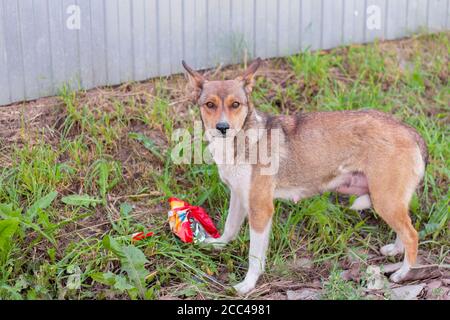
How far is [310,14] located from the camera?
307 inches

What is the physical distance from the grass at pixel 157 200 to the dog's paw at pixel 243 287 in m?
0.07

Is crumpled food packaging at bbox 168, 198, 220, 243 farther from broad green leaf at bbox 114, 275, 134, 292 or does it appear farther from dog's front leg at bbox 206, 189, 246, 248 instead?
broad green leaf at bbox 114, 275, 134, 292

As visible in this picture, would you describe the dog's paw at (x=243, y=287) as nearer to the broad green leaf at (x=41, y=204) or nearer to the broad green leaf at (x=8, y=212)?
the broad green leaf at (x=41, y=204)

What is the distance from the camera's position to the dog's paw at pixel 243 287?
5.12 meters

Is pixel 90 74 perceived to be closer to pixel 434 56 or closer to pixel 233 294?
pixel 233 294

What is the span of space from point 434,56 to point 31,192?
488 centimetres

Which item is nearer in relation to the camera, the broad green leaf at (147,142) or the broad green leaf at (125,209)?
the broad green leaf at (125,209)

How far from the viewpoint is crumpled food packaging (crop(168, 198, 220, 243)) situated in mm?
5500

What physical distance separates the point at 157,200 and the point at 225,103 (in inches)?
49.2

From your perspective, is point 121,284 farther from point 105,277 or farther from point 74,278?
point 74,278

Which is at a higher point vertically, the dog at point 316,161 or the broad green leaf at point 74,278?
the dog at point 316,161

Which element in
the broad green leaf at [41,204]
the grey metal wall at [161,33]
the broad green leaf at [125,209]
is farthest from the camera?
the grey metal wall at [161,33]

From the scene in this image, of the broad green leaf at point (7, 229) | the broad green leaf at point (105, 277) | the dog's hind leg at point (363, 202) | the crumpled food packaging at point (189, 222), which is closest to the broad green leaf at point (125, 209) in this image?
the crumpled food packaging at point (189, 222)

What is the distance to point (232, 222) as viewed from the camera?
18.5ft
